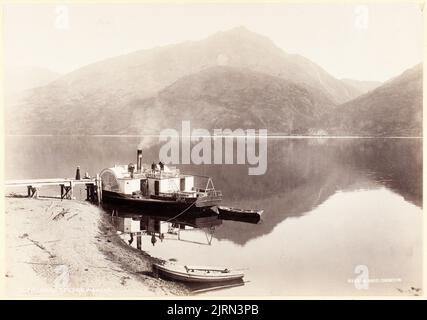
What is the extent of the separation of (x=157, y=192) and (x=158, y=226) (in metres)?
3.21

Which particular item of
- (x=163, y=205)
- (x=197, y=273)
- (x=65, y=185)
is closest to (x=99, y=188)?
(x=65, y=185)

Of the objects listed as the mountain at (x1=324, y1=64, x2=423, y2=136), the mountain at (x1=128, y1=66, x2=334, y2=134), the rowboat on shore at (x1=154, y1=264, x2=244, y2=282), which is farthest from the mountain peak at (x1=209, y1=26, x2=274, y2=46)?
the mountain at (x1=324, y1=64, x2=423, y2=136)

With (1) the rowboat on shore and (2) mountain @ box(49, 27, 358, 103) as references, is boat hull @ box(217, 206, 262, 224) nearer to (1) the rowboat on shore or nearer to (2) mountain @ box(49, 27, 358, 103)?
(1) the rowboat on shore

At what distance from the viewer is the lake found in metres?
16.6

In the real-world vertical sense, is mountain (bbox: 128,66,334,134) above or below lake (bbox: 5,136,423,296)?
above

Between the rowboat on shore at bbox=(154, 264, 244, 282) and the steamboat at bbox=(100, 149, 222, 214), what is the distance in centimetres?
949

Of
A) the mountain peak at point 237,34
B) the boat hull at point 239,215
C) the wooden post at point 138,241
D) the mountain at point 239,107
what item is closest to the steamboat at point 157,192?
the boat hull at point 239,215

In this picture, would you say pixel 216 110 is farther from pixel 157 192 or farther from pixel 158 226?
pixel 158 226

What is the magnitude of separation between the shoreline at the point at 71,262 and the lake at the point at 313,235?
6.11 ft

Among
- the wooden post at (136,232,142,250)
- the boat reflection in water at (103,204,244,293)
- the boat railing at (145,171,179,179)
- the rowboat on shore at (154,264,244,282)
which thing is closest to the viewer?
the rowboat on shore at (154,264,244,282)

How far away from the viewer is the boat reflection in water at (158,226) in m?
21.5

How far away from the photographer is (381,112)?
10006 centimetres

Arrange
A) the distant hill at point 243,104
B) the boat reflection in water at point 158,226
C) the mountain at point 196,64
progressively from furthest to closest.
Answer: the distant hill at point 243,104
the mountain at point 196,64
the boat reflection in water at point 158,226

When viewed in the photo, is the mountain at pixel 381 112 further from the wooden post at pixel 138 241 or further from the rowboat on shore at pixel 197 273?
the rowboat on shore at pixel 197 273
